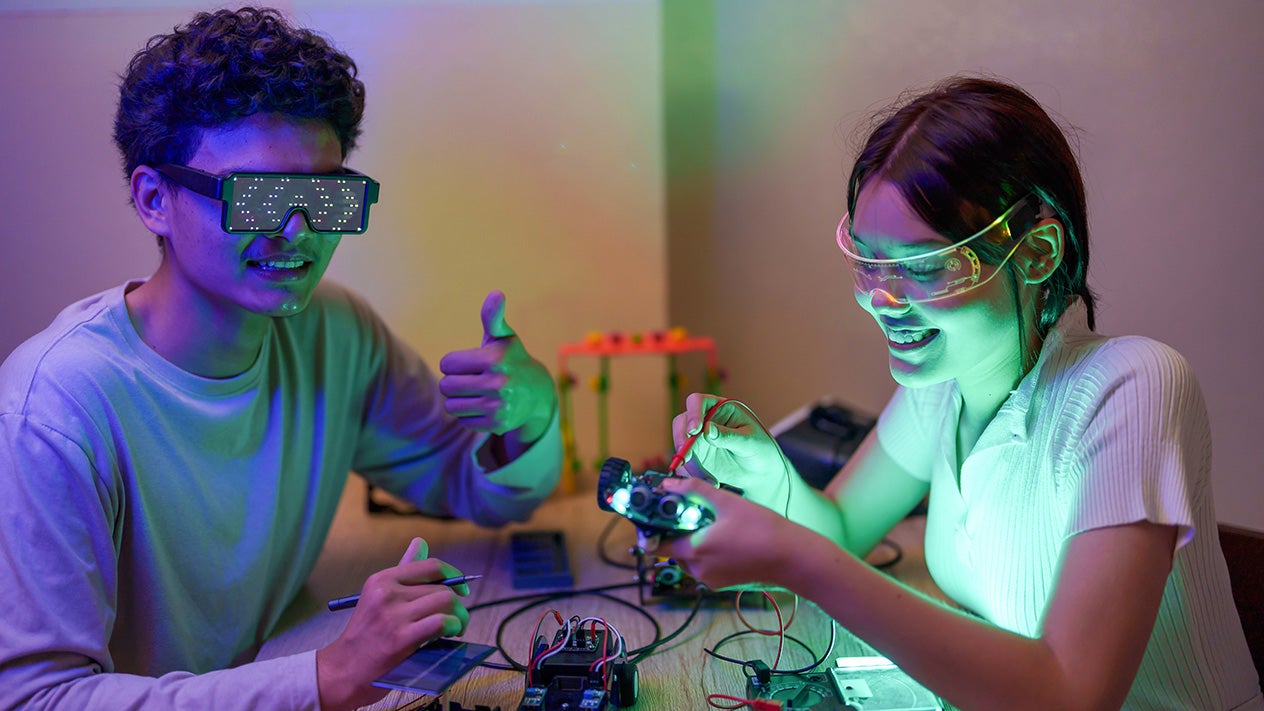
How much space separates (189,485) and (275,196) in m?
0.48

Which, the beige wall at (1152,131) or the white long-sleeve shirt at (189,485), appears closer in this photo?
the white long-sleeve shirt at (189,485)

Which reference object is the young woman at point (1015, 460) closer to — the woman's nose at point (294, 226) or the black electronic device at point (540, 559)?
the black electronic device at point (540, 559)

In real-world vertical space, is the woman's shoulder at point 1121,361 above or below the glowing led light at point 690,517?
above

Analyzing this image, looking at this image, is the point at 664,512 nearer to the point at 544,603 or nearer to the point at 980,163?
the point at 980,163

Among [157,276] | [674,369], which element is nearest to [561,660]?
[157,276]

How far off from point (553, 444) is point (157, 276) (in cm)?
79

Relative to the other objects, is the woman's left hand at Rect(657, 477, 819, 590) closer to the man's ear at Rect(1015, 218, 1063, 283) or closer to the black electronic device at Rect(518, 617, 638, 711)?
the black electronic device at Rect(518, 617, 638, 711)

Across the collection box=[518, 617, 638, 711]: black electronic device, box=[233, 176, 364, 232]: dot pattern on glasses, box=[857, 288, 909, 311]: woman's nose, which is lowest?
box=[518, 617, 638, 711]: black electronic device

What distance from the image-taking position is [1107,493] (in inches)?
44.7

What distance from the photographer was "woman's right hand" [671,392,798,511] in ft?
4.83

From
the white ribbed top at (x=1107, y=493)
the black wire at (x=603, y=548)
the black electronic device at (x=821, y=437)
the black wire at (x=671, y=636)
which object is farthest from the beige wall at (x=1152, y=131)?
the black wire at (x=671, y=636)

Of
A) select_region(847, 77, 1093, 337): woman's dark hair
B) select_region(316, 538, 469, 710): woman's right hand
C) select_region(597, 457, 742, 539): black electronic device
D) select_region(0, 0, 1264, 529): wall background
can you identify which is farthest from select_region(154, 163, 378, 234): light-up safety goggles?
select_region(847, 77, 1093, 337): woman's dark hair

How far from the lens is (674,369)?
2.58m

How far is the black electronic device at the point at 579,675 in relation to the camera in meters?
1.30
